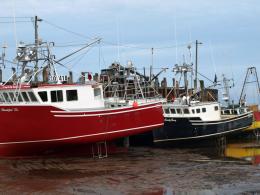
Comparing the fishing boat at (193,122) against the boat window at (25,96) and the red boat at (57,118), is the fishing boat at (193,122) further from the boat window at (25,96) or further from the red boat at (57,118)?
the boat window at (25,96)

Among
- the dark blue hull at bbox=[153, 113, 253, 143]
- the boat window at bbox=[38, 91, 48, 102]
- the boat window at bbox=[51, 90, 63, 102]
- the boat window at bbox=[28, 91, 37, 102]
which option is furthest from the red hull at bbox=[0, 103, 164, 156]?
the dark blue hull at bbox=[153, 113, 253, 143]

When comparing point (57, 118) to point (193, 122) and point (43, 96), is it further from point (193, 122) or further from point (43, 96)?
point (193, 122)

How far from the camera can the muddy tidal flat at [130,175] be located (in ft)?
51.6

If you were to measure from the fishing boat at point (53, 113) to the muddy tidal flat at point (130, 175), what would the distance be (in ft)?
3.65

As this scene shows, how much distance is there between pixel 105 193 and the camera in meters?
15.1

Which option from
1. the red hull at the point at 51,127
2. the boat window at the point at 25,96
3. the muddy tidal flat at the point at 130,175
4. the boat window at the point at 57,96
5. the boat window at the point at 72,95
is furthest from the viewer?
the boat window at the point at 72,95

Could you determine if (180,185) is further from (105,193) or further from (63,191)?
(63,191)

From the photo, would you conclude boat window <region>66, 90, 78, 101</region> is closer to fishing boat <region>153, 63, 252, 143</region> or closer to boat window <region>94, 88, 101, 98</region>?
boat window <region>94, 88, 101, 98</region>

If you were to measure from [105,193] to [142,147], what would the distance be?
49.7 feet

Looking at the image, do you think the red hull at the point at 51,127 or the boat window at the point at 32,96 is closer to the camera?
the red hull at the point at 51,127

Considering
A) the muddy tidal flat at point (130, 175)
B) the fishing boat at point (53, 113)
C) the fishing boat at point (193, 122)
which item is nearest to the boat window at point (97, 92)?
the fishing boat at point (53, 113)

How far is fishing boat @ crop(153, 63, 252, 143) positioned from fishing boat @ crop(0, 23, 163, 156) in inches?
167

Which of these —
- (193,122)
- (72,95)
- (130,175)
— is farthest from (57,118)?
(193,122)

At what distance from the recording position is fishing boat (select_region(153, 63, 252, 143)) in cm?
2944
